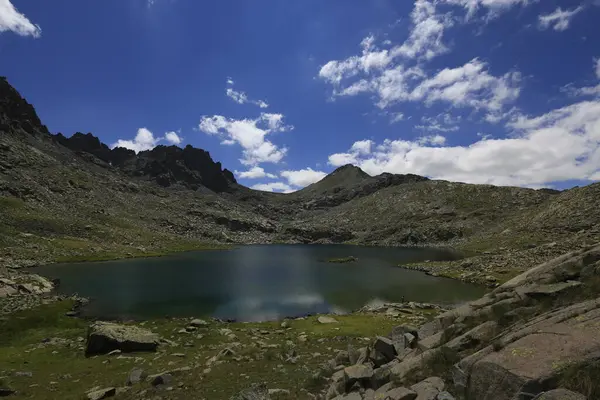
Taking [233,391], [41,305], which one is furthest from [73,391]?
[41,305]

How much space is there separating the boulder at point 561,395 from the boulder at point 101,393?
846 inches

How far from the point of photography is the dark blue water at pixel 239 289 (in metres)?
55.7

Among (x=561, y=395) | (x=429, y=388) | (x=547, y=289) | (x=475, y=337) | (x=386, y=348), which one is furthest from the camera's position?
(x=386, y=348)

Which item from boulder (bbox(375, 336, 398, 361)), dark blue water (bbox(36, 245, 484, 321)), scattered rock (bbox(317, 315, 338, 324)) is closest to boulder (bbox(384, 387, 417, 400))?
boulder (bbox(375, 336, 398, 361))

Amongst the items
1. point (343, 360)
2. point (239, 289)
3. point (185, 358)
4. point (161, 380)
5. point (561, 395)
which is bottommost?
point (239, 289)

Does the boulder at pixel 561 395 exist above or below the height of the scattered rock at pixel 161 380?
above

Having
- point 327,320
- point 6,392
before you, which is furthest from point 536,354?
point 327,320

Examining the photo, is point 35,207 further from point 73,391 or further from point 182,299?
point 73,391

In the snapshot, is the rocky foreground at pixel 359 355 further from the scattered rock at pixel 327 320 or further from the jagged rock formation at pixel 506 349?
the scattered rock at pixel 327 320

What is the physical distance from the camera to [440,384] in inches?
478

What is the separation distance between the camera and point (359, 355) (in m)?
21.2

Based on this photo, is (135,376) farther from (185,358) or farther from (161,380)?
(185,358)

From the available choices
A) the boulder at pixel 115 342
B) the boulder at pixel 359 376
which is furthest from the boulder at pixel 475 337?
the boulder at pixel 115 342

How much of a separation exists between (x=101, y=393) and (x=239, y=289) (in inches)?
2093
